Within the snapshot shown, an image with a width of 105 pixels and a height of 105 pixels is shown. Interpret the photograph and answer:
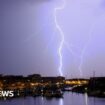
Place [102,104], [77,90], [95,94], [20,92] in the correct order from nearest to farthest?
[102,104], [95,94], [20,92], [77,90]

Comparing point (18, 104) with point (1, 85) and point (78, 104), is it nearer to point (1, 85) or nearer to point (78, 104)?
point (78, 104)

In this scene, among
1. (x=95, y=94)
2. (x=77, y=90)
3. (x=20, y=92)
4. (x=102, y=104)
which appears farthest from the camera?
(x=77, y=90)

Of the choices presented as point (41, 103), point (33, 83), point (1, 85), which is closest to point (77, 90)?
point (33, 83)

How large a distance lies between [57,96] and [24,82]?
161 ft

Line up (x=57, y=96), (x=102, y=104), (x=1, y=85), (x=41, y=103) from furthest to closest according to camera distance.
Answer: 1. (x=1, y=85)
2. (x=57, y=96)
3. (x=41, y=103)
4. (x=102, y=104)

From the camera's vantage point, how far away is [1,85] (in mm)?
135250

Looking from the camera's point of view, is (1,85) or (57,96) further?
(1,85)

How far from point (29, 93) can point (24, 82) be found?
99.2 ft

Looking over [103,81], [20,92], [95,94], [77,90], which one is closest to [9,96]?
[20,92]

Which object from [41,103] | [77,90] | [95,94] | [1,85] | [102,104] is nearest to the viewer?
[102,104]

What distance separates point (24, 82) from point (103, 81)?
34.5 m

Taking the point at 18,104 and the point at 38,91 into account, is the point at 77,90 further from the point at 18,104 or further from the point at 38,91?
the point at 18,104

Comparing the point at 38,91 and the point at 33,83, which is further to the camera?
the point at 33,83

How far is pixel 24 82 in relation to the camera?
510ft
